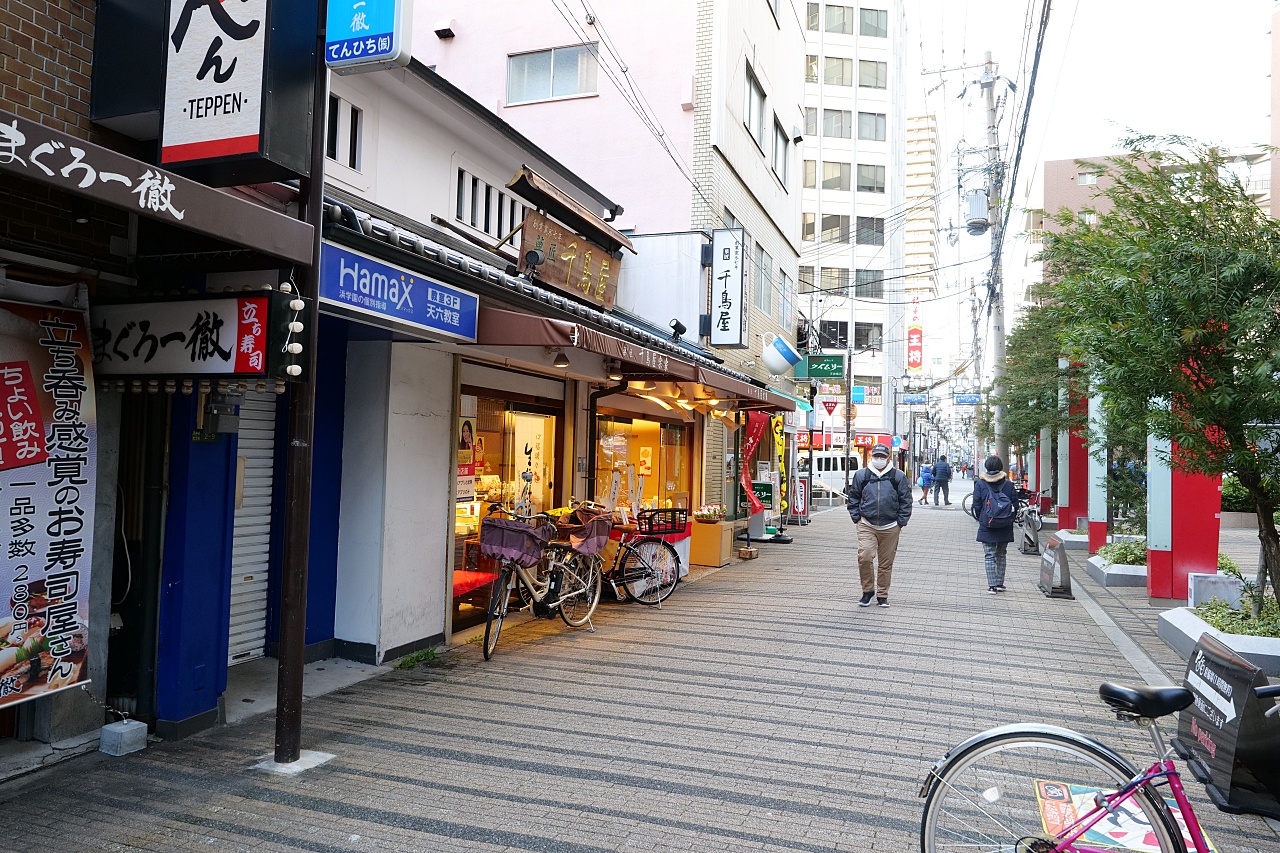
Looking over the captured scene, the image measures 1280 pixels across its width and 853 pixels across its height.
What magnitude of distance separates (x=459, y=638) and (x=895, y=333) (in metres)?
54.2

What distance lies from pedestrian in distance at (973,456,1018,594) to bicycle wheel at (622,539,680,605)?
4820mm

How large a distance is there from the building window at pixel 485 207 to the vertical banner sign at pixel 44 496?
5.67 meters

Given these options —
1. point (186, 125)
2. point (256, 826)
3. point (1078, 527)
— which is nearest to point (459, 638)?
point (256, 826)

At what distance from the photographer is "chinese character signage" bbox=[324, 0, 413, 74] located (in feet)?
15.9

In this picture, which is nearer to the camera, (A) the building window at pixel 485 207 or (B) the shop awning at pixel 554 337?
(B) the shop awning at pixel 554 337

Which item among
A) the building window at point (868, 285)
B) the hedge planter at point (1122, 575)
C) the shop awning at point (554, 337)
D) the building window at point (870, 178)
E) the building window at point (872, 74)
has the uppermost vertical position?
the building window at point (872, 74)

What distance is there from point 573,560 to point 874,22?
2205 inches

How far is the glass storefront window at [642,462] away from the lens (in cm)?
1249

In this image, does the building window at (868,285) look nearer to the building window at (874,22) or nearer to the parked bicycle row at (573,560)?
the building window at (874,22)

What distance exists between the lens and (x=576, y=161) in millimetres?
15961

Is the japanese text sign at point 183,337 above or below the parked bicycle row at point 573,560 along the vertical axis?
above

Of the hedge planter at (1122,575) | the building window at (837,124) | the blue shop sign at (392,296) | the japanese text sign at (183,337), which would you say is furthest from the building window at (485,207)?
the building window at (837,124)

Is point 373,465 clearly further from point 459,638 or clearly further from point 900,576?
point 900,576

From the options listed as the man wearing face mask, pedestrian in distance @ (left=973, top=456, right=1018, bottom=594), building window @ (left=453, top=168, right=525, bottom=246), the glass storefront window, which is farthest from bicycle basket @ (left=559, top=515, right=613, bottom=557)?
pedestrian in distance @ (left=973, top=456, right=1018, bottom=594)
